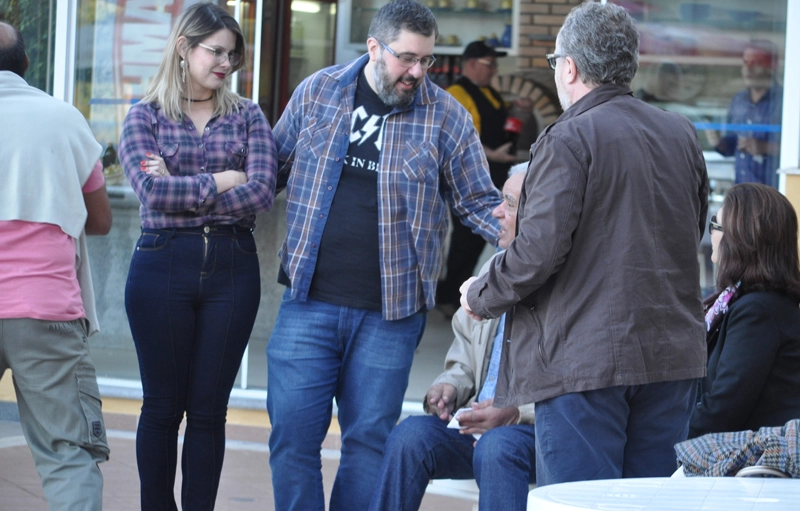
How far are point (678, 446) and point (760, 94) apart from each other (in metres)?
4.24

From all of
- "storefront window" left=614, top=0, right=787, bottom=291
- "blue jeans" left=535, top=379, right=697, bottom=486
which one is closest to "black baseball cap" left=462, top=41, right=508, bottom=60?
"storefront window" left=614, top=0, right=787, bottom=291

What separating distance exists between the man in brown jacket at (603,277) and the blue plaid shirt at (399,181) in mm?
758

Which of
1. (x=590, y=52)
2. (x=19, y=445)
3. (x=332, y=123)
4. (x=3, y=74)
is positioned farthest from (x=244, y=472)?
(x=590, y=52)

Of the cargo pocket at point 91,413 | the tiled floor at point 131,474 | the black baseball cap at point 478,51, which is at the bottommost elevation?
the tiled floor at point 131,474

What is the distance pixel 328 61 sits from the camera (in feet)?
27.9

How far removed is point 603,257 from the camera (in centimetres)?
268

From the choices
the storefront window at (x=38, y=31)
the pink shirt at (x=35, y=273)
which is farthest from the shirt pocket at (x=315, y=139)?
the storefront window at (x=38, y=31)

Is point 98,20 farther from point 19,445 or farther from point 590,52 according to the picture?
point 590,52

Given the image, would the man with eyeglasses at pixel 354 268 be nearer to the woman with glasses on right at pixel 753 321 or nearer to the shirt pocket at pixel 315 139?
the shirt pocket at pixel 315 139

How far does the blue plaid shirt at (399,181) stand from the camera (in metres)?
3.52

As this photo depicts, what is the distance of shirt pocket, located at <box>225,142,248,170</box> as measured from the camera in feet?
11.7

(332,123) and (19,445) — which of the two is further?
(19,445)

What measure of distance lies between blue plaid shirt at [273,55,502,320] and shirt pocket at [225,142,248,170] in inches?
7.1

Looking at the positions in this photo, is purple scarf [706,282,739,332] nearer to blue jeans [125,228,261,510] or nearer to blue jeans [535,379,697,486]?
blue jeans [535,379,697,486]
